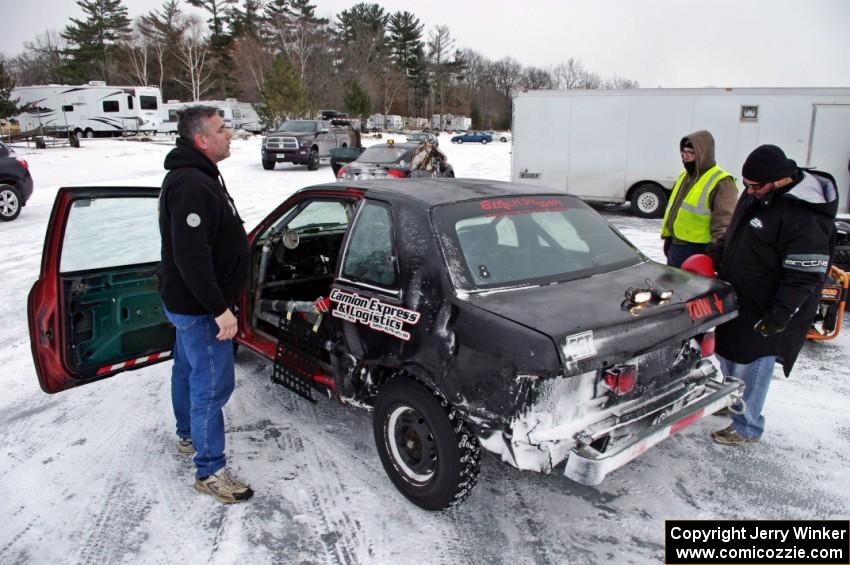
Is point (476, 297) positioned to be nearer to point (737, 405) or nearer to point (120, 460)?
point (737, 405)

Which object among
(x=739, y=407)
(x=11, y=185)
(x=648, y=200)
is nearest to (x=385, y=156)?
(x=648, y=200)

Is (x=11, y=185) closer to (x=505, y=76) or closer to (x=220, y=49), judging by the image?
(x=220, y=49)

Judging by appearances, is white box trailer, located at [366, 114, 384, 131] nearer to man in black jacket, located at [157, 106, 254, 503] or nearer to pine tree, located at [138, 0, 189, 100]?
pine tree, located at [138, 0, 189, 100]

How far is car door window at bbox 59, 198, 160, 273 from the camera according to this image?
3.32 metres

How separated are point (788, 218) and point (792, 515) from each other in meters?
1.49

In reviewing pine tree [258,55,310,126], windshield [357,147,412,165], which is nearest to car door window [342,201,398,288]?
windshield [357,147,412,165]

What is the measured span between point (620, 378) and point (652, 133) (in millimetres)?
10369

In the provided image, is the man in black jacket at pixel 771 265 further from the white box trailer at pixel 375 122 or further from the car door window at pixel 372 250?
the white box trailer at pixel 375 122

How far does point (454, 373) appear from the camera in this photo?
2.50 meters

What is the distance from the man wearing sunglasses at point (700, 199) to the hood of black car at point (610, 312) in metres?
1.20

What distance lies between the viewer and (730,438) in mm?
3494

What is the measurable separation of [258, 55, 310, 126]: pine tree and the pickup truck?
15477 mm

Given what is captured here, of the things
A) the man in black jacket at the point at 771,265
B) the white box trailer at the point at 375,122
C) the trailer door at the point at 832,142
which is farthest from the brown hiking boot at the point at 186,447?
the white box trailer at the point at 375,122

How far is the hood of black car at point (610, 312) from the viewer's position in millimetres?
2293
